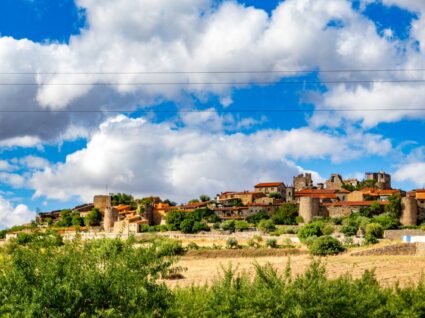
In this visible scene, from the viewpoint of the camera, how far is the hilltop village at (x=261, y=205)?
9581 cm

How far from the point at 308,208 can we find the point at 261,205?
439 inches

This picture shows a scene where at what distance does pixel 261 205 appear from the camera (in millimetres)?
105500

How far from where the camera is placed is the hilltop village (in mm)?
95812

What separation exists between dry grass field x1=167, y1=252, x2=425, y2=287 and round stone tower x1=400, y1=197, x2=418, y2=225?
37.9 meters

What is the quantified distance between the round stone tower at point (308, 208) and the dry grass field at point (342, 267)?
3768 centimetres

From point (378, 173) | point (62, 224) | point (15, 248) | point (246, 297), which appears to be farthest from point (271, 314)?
point (378, 173)

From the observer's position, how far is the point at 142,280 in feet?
71.0

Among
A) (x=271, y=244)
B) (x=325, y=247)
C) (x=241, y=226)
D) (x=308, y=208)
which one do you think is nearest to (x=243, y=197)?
(x=308, y=208)

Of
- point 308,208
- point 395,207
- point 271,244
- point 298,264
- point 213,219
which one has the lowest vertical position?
point 298,264

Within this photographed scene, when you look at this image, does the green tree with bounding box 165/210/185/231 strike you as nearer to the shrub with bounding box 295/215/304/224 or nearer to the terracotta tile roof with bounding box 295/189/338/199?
the shrub with bounding box 295/215/304/224

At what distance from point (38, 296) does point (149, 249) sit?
4773 millimetres

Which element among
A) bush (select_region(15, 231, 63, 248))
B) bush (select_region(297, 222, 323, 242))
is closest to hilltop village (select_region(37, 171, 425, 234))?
bush (select_region(297, 222, 323, 242))

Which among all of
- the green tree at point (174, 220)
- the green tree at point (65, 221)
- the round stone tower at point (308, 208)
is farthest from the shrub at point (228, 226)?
the green tree at point (65, 221)

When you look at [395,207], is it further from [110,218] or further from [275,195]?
[110,218]
